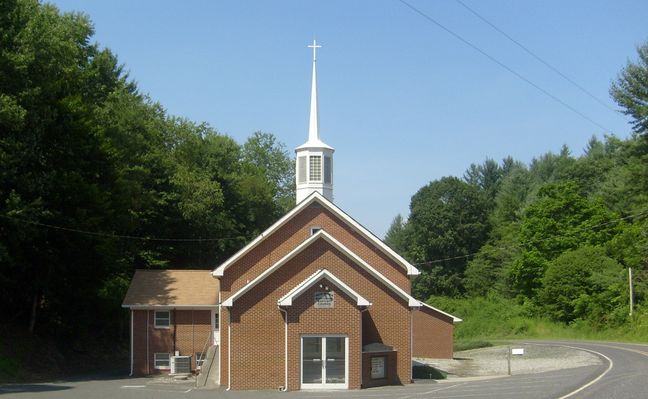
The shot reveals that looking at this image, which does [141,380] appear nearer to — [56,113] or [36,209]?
[36,209]

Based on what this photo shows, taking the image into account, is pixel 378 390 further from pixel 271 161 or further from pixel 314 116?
pixel 271 161

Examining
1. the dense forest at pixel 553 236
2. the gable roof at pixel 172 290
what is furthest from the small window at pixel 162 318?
the dense forest at pixel 553 236

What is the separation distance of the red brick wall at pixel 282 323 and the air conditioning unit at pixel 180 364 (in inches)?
263

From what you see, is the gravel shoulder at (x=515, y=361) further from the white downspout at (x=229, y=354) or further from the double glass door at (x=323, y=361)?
the white downspout at (x=229, y=354)

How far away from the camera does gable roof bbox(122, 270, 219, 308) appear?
44.9 m

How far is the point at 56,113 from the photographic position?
42.8m

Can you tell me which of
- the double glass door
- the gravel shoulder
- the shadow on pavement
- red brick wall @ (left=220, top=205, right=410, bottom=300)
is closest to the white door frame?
the double glass door

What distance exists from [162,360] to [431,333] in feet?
58.1

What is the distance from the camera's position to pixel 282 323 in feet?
119

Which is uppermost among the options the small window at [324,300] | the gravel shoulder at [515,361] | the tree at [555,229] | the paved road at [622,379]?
the tree at [555,229]

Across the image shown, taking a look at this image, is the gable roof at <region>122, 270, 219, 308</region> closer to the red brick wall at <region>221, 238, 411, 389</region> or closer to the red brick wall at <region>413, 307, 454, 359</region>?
the red brick wall at <region>221, 238, 411, 389</region>

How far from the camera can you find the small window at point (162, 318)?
45.1 metres

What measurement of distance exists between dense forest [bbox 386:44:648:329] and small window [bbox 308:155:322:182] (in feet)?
79.1

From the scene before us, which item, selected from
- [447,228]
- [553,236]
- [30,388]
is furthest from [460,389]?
[447,228]
